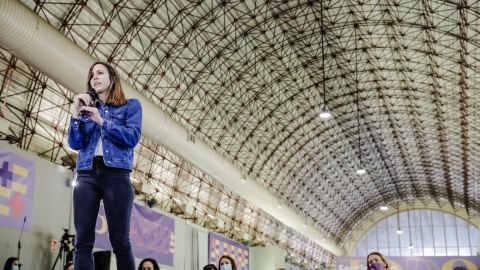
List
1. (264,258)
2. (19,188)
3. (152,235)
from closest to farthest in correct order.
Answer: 1. (19,188)
2. (152,235)
3. (264,258)

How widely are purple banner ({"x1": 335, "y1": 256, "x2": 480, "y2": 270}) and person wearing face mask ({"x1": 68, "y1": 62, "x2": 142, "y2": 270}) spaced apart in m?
35.6

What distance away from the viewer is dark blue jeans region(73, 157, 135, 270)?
3314 mm

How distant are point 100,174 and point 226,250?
108ft

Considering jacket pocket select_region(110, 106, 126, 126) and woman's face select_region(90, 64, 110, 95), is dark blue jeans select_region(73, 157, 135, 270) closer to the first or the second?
jacket pocket select_region(110, 106, 126, 126)

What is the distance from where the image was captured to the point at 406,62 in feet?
117

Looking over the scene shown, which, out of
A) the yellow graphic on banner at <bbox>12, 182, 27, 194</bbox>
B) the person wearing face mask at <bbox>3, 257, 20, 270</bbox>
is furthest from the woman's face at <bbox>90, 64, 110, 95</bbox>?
the yellow graphic on banner at <bbox>12, 182, 27, 194</bbox>

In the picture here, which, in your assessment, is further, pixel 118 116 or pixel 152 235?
pixel 152 235

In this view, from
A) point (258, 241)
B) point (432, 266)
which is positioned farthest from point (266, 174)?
point (432, 266)

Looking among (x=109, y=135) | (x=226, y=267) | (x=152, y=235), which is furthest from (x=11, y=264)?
(x=109, y=135)

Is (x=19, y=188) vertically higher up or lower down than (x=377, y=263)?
higher up

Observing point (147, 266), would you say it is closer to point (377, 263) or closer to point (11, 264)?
point (377, 263)

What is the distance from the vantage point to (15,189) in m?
16.8

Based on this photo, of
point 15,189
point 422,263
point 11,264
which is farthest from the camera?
point 422,263

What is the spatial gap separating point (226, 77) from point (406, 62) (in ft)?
39.8
